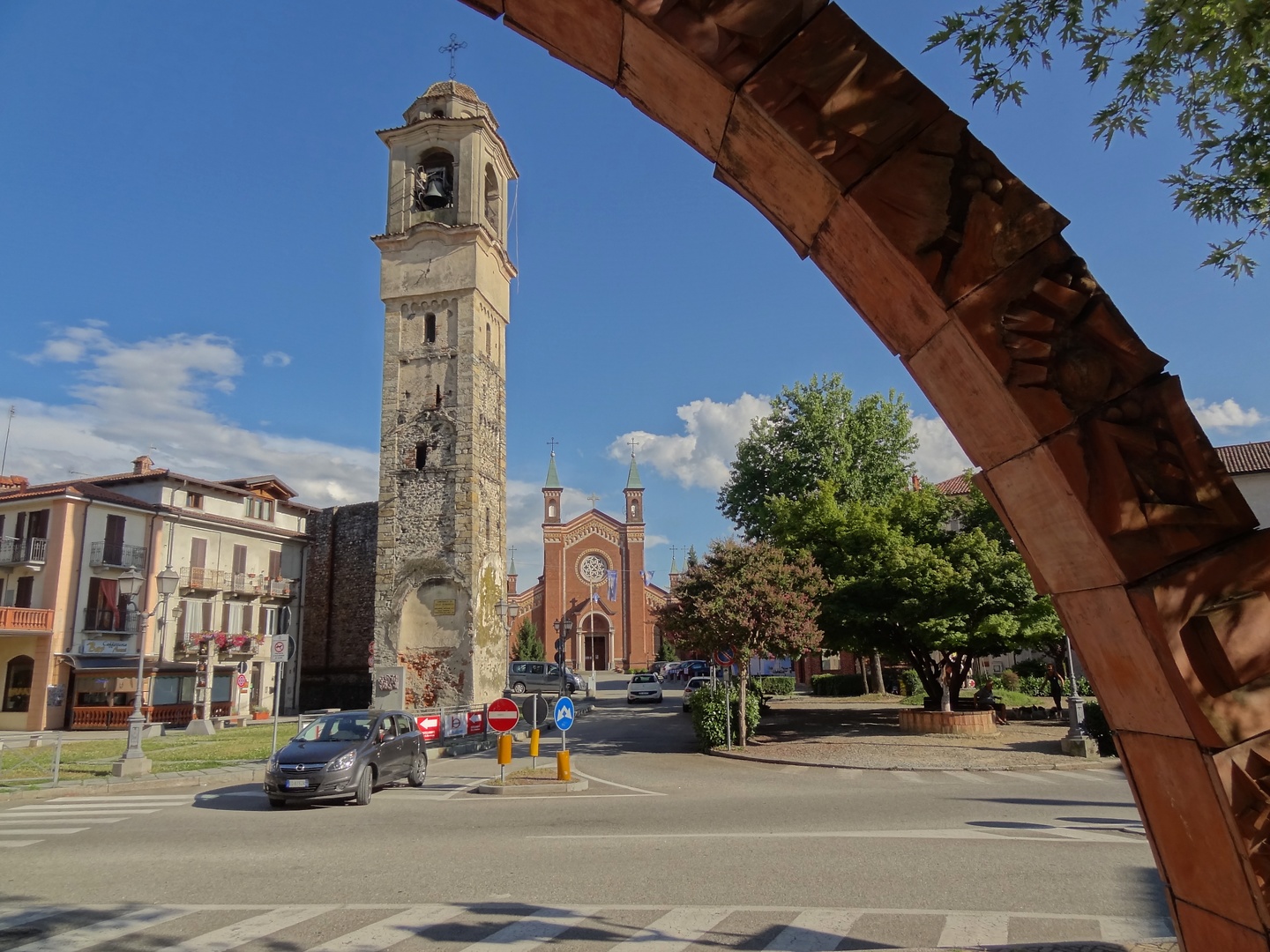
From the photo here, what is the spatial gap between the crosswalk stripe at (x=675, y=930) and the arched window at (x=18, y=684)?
113ft

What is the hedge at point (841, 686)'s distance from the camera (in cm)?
4316

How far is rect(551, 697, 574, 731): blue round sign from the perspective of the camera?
15.4m

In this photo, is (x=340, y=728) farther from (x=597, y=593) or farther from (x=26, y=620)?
(x=597, y=593)

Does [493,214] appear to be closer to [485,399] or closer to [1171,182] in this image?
[485,399]

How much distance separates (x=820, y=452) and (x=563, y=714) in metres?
26.7

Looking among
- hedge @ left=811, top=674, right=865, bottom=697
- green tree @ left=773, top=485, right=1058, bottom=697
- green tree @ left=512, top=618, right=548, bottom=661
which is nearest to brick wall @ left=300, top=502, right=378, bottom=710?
hedge @ left=811, top=674, right=865, bottom=697

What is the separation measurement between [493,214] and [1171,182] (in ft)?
104

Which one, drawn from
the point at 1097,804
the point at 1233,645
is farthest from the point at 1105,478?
the point at 1097,804

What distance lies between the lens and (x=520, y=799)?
46.1 ft

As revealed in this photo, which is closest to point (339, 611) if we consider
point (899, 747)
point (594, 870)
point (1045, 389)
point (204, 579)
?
point (204, 579)

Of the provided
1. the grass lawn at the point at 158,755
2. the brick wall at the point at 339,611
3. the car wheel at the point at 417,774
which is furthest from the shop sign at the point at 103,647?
the car wheel at the point at 417,774

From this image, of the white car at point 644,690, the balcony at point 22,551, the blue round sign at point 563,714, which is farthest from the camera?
the white car at point 644,690

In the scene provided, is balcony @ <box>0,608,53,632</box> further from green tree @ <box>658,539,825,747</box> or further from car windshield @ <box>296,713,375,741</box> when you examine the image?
green tree @ <box>658,539,825,747</box>

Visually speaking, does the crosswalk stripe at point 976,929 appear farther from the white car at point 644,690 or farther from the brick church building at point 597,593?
the brick church building at point 597,593
